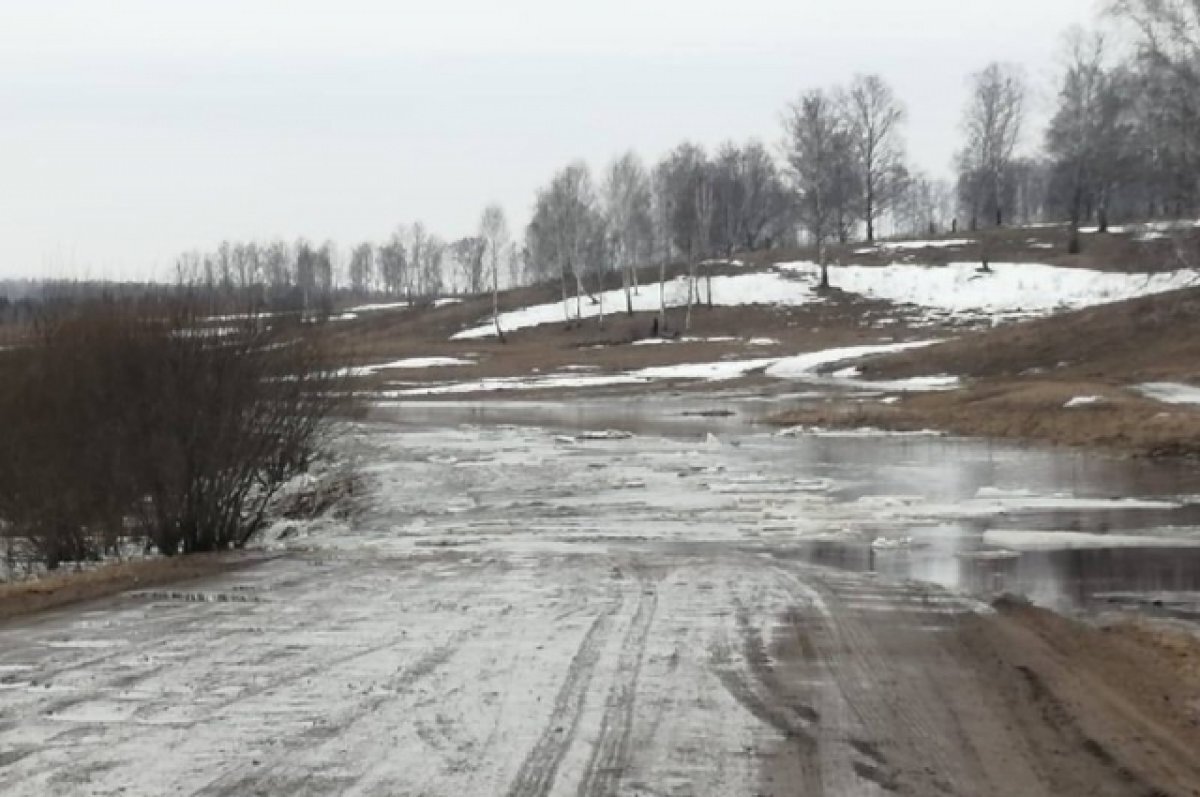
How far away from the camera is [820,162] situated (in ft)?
270

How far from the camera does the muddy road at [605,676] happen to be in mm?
6320

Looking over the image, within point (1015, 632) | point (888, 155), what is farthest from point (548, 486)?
point (888, 155)

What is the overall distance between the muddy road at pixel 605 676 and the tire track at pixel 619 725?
2 cm

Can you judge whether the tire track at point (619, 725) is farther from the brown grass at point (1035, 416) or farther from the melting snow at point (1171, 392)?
the melting snow at point (1171, 392)

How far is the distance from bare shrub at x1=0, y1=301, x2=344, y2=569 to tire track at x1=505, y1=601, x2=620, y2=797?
7482 mm

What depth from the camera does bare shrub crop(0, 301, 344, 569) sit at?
1517cm

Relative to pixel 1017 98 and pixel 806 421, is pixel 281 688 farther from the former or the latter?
pixel 1017 98

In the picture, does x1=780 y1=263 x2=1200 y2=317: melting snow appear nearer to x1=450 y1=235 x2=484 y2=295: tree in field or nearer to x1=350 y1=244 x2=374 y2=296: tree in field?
x1=450 y1=235 x2=484 y2=295: tree in field

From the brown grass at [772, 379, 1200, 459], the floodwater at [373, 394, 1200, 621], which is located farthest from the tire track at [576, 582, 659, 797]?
the brown grass at [772, 379, 1200, 459]

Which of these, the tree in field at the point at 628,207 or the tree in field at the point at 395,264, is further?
the tree in field at the point at 395,264

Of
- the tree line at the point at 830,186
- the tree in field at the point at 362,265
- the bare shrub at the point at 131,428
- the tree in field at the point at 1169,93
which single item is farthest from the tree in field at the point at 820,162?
the tree in field at the point at 362,265

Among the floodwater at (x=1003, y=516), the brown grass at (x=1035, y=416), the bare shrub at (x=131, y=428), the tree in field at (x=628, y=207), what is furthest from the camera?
the tree in field at (x=628, y=207)

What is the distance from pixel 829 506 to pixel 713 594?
752 cm

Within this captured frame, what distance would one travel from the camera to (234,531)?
16203 mm
